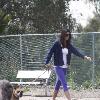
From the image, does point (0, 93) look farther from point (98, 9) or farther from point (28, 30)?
point (98, 9)

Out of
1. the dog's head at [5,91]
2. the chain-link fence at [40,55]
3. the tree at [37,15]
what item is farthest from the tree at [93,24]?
the dog's head at [5,91]

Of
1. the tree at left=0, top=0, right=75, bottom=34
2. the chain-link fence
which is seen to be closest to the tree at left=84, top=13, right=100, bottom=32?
the tree at left=0, top=0, right=75, bottom=34

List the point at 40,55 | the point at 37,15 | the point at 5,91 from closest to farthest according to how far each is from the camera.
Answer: the point at 5,91, the point at 40,55, the point at 37,15

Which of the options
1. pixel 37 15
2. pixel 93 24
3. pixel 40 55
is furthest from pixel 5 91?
pixel 93 24

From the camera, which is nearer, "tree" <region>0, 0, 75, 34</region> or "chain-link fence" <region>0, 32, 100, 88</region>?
"chain-link fence" <region>0, 32, 100, 88</region>

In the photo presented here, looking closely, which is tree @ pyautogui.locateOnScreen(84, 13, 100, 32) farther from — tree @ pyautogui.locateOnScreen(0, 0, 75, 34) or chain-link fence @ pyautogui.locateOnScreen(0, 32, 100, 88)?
chain-link fence @ pyautogui.locateOnScreen(0, 32, 100, 88)

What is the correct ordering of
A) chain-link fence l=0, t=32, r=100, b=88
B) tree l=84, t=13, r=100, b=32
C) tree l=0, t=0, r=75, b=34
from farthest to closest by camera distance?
tree l=84, t=13, r=100, b=32 < tree l=0, t=0, r=75, b=34 < chain-link fence l=0, t=32, r=100, b=88

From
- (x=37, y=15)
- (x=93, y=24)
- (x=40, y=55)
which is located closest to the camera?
(x=40, y=55)

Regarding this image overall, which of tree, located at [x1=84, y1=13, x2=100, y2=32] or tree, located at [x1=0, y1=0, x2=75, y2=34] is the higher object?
tree, located at [x1=0, y1=0, x2=75, y2=34]

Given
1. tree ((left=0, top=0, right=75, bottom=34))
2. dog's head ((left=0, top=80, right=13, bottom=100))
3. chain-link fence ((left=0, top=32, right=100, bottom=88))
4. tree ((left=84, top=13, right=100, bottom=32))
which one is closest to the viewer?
dog's head ((left=0, top=80, right=13, bottom=100))

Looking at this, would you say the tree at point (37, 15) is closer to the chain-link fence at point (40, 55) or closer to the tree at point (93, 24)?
the chain-link fence at point (40, 55)

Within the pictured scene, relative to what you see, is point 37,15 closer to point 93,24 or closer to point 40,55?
point 40,55

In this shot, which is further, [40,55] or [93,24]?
[93,24]

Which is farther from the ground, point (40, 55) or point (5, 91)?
point (5, 91)
